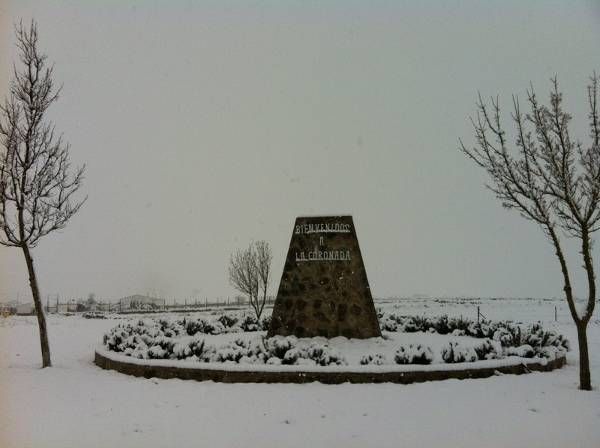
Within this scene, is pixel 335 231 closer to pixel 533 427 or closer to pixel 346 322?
pixel 346 322

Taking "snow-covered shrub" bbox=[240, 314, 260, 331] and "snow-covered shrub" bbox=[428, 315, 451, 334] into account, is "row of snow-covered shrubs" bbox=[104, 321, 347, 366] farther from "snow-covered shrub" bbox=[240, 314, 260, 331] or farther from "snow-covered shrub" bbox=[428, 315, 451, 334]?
"snow-covered shrub" bbox=[428, 315, 451, 334]

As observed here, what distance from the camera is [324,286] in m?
12.8

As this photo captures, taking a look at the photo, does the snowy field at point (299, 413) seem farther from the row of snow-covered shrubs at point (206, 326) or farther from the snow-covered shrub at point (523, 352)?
the row of snow-covered shrubs at point (206, 326)

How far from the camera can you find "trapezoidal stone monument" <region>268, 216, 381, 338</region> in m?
12.7

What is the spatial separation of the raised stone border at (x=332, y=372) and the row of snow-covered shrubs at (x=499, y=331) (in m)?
1.02

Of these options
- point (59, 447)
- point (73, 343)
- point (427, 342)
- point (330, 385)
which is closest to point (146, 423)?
point (59, 447)

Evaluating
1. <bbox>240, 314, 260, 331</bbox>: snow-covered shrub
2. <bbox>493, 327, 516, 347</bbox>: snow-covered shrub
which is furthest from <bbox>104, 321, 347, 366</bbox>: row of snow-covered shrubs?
<bbox>240, 314, 260, 331</bbox>: snow-covered shrub

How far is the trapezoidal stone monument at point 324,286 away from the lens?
12711mm

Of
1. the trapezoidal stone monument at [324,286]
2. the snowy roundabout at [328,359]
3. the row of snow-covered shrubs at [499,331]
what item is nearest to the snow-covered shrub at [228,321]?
the snowy roundabout at [328,359]

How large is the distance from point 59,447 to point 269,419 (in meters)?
2.51

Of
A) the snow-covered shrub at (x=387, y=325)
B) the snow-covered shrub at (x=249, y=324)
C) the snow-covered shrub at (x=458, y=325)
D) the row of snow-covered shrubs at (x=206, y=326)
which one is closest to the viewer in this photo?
the row of snow-covered shrubs at (x=206, y=326)

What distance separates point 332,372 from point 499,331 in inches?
245

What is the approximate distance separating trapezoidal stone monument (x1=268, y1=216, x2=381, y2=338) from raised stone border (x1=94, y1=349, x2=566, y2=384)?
3359 mm

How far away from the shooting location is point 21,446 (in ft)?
21.1
